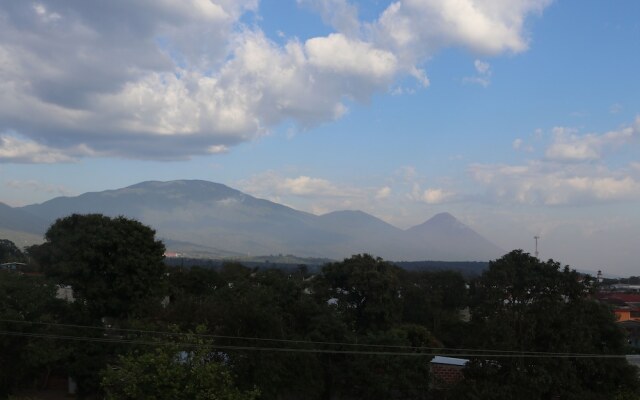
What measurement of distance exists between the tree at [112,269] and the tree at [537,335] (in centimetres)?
1703

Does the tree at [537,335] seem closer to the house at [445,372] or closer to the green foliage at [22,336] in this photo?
the house at [445,372]

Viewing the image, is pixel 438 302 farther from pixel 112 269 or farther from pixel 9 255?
pixel 9 255

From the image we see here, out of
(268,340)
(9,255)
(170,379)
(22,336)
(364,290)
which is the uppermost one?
(364,290)

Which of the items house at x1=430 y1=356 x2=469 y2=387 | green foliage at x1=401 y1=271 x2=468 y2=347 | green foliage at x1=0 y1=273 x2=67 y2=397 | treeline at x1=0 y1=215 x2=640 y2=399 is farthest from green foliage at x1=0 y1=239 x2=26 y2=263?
house at x1=430 y1=356 x2=469 y2=387

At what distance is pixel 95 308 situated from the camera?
2988 centimetres

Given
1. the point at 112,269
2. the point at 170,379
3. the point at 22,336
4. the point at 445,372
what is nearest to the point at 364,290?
the point at 445,372

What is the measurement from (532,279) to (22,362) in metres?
21.2

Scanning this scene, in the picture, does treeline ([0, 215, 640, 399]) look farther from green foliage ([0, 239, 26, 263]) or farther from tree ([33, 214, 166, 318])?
green foliage ([0, 239, 26, 263])

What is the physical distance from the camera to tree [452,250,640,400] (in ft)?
68.2

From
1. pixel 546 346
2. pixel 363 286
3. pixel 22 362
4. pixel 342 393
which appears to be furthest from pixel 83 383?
pixel 546 346

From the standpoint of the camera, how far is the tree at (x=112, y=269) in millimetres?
29734

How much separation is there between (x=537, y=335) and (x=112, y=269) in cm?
2005

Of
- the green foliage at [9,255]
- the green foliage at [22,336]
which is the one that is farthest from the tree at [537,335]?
the green foliage at [9,255]

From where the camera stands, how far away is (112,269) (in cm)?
3011
